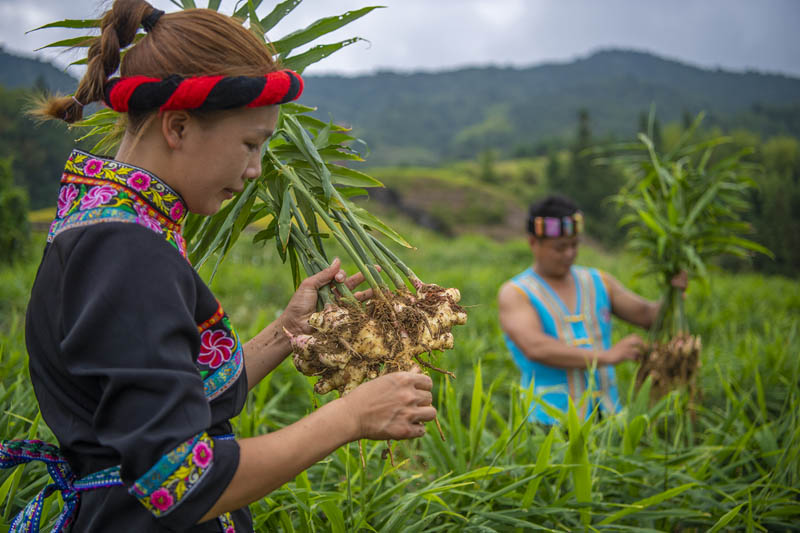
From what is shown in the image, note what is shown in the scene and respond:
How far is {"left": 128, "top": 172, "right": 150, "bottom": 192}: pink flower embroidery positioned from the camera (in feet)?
2.95

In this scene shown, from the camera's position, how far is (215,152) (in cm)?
94

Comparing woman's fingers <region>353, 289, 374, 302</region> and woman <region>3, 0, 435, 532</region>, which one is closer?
woman <region>3, 0, 435, 532</region>

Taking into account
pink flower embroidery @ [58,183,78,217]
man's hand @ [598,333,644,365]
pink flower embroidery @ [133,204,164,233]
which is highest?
pink flower embroidery @ [58,183,78,217]

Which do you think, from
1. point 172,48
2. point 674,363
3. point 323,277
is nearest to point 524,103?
point 674,363

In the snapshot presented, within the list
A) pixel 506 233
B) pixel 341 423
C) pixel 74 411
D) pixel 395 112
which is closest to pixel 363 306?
pixel 341 423

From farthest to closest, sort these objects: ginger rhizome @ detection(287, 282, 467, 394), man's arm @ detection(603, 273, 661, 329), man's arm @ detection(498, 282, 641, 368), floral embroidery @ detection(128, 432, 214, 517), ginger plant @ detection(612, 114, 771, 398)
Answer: man's arm @ detection(603, 273, 661, 329) → ginger plant @ detection(612, 114, 771, 398) → man's arm @ detection(498, 282, 641, 368) → ginger rhizome @ detection(287, 282, 467, 394) → floral embroidery @ detection(128, 432, 214, 517)

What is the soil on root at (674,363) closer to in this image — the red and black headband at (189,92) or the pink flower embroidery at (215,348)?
the pink flower embroidery at (215,348)

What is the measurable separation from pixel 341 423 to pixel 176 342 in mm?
305

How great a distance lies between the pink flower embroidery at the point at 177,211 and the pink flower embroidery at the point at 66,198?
0.48 feet

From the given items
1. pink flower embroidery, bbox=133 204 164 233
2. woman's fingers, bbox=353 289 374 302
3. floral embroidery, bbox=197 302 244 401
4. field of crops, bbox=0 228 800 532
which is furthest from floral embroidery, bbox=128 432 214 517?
field of crops, bbox=0 228 800 532

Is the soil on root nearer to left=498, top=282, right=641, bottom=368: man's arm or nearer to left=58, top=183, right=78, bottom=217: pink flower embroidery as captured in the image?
left=498, top=282, right=641, bottom=368: man's arm

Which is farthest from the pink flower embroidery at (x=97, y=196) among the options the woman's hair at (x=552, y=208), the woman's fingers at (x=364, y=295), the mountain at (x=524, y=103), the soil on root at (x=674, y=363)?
the mountain at (x=524, y=103)

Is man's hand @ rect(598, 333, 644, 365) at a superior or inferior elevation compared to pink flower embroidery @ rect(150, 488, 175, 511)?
inferior

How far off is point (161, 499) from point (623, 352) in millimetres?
2574
